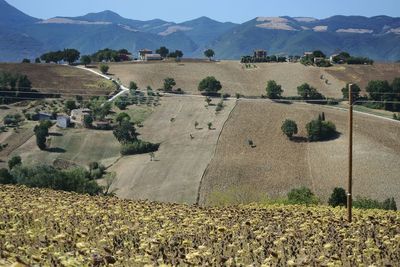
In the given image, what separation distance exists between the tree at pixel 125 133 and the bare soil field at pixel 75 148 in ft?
3.82

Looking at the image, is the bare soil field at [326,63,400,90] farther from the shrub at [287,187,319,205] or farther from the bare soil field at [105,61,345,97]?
the shrub at [287,187,319,205]

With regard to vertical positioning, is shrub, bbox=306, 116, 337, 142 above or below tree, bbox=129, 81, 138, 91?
below

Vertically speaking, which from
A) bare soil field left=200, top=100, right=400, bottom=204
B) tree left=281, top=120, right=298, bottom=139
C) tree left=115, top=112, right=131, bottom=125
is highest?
tree left=115, top=112, right=131, bottom=125

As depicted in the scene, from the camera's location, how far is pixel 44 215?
21.4 metres

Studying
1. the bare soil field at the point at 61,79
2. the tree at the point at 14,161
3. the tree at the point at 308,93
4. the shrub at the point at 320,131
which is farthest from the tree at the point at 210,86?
the tree at the point at 14,161

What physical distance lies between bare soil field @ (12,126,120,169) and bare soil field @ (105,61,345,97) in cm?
3786

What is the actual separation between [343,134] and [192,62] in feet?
296

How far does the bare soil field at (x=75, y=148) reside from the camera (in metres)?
93.8

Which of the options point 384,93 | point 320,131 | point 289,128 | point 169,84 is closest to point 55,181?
point 289,128

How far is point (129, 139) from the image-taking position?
100812 mm

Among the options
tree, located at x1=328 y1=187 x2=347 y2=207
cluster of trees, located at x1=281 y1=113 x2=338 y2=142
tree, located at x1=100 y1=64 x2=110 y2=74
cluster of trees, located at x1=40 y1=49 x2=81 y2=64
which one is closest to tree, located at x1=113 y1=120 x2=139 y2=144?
cluster of trees, located at x1=281 y1=113 x2=338 y2=142

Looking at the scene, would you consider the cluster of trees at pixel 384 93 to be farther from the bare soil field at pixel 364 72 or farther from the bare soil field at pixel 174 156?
the bare soil field at pixel 174 156

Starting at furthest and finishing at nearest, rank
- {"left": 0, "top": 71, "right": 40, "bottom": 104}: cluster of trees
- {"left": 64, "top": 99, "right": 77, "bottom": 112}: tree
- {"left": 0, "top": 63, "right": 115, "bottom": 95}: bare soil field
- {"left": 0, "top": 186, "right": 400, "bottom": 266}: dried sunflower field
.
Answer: {"left": 0, "top": 63, "right": 115, "bottom": 95}: bare soil field < {"left": 0, "top": 71, "right": 40, "bottom": 104}: cluster of trees < {"left": 64, "top": 99, "right": 77, "bottom": 112}: tree < {"left": 0, "top": 186, "right": 400, "bottom": 266}: dried sunflower field

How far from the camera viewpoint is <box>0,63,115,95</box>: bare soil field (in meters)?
134
